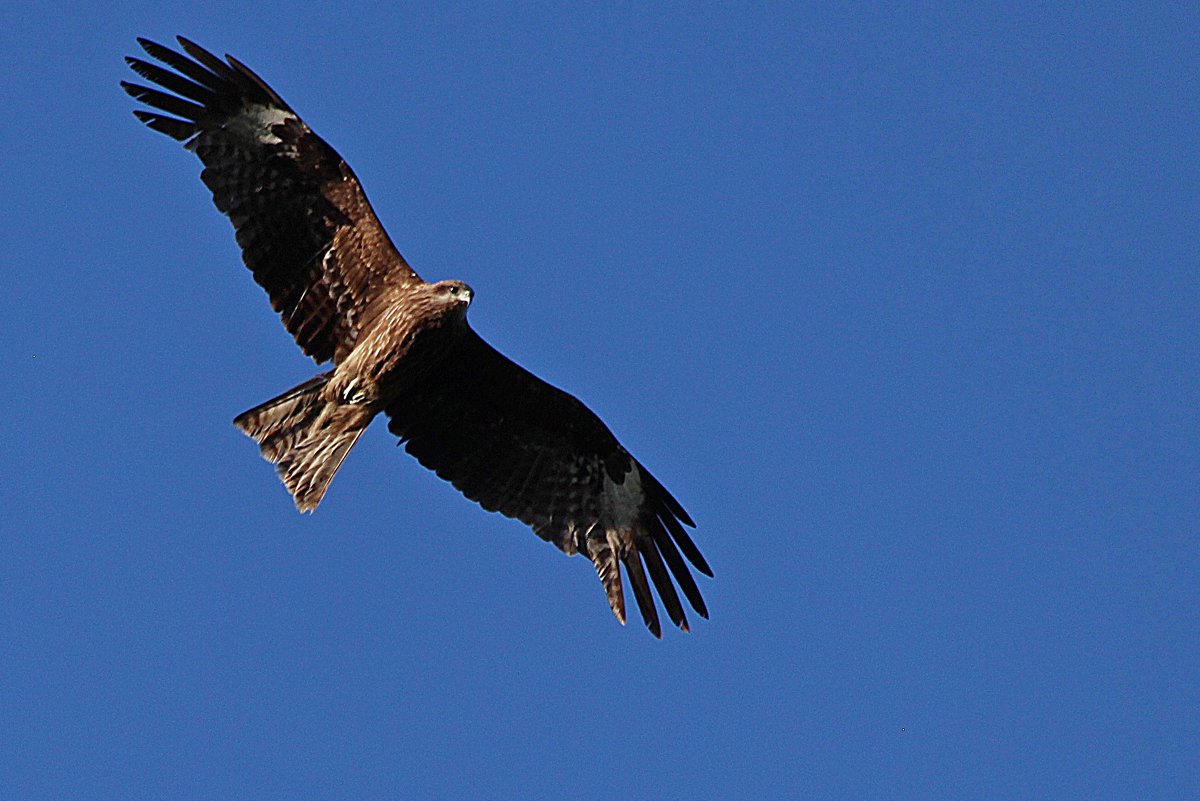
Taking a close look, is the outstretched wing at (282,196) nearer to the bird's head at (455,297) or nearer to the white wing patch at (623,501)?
the bird's head at (455,297)

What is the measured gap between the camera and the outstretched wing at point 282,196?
47.1ft

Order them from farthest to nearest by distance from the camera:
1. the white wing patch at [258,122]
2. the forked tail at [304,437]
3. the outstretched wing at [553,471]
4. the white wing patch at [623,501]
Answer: the white wing patch at [623,501]
the outstretched wing at [553,471]
the forked tail at [304,437]
the white wing patch at [258,122]

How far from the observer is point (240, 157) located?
1441cm

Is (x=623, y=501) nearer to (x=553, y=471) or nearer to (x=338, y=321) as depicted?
(x=553, y=471)

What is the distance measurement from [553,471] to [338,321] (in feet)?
5.96

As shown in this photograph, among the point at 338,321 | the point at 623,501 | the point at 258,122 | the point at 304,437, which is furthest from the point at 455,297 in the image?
the point at 623,501

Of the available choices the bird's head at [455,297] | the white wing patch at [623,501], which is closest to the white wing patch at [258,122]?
the bird's head at [455,297]

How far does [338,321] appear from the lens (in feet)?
48.2

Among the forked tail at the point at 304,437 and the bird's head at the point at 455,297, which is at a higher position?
the bird's head at the point at 455,297

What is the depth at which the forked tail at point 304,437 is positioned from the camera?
14.6 meters

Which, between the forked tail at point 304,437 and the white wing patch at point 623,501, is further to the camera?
the white wing patch at point 623,501

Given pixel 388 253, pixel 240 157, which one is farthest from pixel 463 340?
pixel 240 157

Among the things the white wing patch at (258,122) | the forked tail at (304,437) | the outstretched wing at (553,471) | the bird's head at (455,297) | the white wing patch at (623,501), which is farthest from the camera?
the white wing patch at (623,501)

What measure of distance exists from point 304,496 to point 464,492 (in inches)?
46.2
